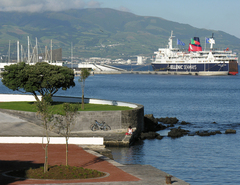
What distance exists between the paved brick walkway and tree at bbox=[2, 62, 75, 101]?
1243cm

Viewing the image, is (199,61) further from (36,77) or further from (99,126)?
(99,126)

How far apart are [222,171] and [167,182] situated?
916 centimetres

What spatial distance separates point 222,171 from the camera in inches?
939

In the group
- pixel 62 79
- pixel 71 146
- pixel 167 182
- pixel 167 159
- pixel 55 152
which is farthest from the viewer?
pixel 62 79

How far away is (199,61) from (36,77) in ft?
489

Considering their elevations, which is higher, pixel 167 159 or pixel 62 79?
pixel 62 79

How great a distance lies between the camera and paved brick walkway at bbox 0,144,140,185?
1647 cm

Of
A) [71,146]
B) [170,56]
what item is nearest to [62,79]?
[71,146]

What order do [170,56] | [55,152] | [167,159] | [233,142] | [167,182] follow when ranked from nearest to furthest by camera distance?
1. [167,182]
2. [55,152]
3. [167,159]
4. [233,142]
5. [170,56]

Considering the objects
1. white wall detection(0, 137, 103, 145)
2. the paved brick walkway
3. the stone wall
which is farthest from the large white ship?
the paved brick walkway

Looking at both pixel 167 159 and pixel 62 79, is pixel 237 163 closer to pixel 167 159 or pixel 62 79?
pixel 167 159

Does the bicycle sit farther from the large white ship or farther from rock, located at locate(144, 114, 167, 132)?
the large white ship

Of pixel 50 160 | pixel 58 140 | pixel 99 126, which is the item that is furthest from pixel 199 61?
pixel 50 160

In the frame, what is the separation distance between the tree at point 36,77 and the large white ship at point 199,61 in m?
143
